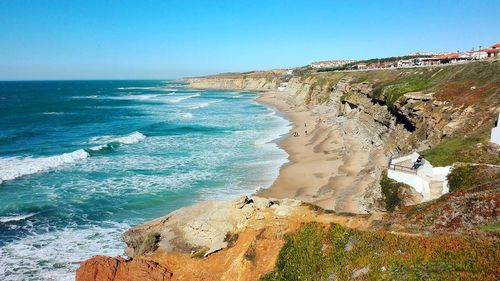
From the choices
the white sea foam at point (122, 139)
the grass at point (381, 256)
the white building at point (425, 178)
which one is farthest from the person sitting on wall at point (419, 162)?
the white sea foam at point (122, 139)

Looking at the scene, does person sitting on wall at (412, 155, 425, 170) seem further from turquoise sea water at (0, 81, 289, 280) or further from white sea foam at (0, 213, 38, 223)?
white sea foam at (0, 213, 38, 223)

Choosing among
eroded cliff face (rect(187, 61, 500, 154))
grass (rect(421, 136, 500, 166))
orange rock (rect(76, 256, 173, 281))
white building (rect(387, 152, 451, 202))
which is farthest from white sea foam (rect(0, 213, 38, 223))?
eroded cliff face (rect(187, 61, 500, 154))

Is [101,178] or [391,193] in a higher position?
[391,193]

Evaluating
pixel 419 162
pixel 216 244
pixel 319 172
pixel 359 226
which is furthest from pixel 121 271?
pixel 319 172

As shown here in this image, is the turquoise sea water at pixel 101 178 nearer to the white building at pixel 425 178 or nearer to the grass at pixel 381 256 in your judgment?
the grass at pixel 381 256

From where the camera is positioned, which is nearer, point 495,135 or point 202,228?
point 202,228

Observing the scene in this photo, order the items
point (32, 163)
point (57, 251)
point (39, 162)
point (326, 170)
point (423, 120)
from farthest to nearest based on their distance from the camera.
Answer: point (39, 162) < point (32, 163) < point (326, 170) < point (423, 120) < point (57, 251)

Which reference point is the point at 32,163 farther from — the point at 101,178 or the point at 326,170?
the point at 326,170
